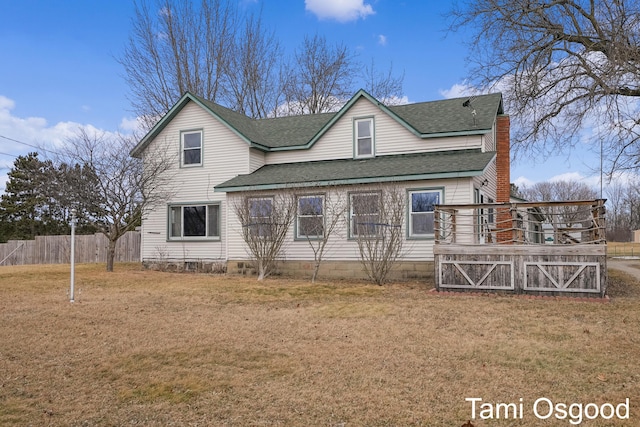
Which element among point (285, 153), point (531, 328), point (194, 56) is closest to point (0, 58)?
point (285, 153)

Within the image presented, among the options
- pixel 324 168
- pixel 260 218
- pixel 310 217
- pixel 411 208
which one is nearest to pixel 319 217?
pixel 310 217

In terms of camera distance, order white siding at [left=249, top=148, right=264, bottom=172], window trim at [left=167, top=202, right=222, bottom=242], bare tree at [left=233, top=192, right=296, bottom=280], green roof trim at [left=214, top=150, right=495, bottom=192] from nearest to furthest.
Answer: green roof trim at [left=214, top=150, right=495, bottom=192]
bare tree at [left=233, top=192, right=296, bottom=280]
window trim at [left=167, top=202, right=222, bottom=242]
white siding at [left=249, top=148, right=264, bottom=172]

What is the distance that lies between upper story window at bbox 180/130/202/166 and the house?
4cm

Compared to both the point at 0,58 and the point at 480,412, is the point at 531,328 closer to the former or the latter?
the point at 480,412

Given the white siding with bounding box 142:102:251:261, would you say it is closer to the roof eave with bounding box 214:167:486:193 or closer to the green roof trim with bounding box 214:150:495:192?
the green roof trim with bounding box 214:150:495:192

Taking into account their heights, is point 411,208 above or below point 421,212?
above

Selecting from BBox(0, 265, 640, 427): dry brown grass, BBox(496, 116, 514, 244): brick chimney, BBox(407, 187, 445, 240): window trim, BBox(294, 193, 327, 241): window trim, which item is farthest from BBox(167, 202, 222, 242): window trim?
BBox(496, 116, 514, 244): brick chimney

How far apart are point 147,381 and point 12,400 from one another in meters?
1.28

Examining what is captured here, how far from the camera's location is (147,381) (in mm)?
5926

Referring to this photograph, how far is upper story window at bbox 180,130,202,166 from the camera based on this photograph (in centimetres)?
1977

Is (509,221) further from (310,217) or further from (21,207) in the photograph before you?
(21,207)

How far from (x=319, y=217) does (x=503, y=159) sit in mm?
7321

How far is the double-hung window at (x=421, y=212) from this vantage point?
15.6 meters

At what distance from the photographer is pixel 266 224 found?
53.0 feet
